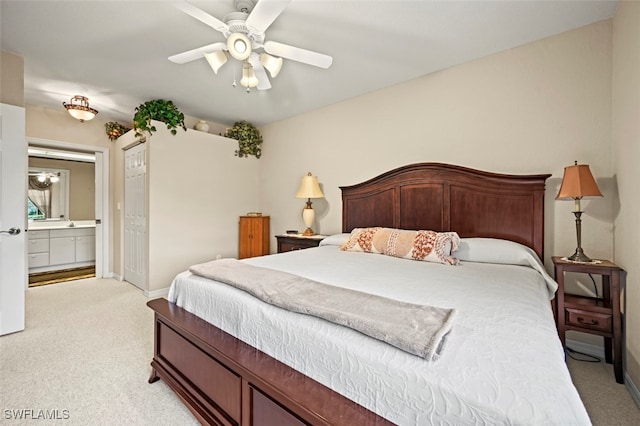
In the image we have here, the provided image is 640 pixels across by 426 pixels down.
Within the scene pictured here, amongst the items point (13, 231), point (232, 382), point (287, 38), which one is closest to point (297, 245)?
point (287, 38)

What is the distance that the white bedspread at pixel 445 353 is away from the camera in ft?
2.48

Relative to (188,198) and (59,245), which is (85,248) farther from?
(188,198)

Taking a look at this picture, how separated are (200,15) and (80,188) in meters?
6.44

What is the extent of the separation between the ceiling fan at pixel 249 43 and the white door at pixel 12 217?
175 centimetres

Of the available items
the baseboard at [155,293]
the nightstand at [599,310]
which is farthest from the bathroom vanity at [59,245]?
the nightstand at [599,310]

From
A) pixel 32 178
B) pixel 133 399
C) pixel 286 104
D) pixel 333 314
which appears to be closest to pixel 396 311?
pixel 333 314

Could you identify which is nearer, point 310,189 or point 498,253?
point 498,253

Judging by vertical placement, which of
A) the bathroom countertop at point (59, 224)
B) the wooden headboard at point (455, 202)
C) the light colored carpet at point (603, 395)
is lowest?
the light colored carpet at point (603, 395)

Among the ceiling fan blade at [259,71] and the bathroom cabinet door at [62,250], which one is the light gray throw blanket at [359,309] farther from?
the bathroom cabinet door at [62,250]

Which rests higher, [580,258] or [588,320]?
[580,258]

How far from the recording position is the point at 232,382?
1346 mm

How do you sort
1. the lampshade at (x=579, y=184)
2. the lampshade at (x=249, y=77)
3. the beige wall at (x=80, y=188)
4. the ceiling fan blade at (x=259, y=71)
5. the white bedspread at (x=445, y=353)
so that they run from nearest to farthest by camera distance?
the white bedspread at (x=445, y=353)
the lampshade at (x=579, y=184)
the ceiling fan blade at (x=259, y=71)
the lampshade at (x=249, y=77)
the beige wall at (x=80, y=188)

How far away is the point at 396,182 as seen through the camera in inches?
128

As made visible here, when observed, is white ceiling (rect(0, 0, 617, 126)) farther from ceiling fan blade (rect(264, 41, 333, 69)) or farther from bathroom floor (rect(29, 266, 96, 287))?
bathroom floor (rect(29, 266, 96, 287))
